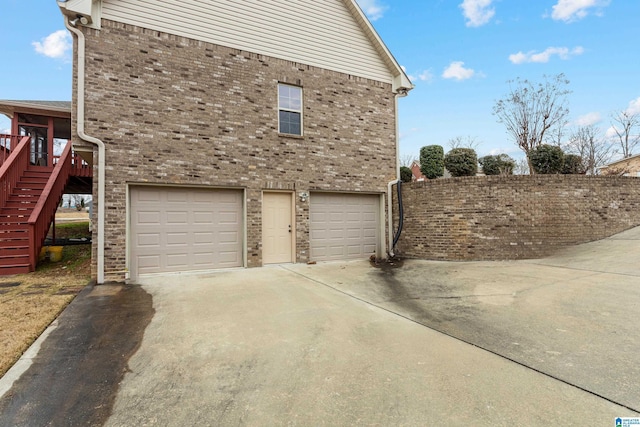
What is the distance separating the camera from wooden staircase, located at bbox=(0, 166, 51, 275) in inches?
297

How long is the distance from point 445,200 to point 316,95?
495 cm

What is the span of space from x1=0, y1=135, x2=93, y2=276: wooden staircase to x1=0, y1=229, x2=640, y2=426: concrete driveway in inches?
144

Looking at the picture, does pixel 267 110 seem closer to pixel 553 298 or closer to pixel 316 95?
pixel 316 95

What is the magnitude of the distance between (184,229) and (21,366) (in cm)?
487

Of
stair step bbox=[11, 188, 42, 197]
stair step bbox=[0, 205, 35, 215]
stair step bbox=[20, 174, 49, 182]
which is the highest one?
stair step bbox=[20, 174, 49, 182]

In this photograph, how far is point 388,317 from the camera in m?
4.39

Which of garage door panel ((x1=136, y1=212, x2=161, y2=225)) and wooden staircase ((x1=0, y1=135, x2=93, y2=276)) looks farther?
wooden staircase ((x1=0, y1=135, x2=93, y2=276))

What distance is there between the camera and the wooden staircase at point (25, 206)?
300 inches

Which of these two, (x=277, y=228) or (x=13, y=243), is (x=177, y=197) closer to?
(x=277, y=228)

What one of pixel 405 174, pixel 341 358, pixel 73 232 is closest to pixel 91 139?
pixel 341 358

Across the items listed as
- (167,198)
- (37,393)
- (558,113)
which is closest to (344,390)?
(37,393)

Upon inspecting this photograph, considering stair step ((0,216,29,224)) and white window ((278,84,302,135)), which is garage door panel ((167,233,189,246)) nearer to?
white window ((278,84,302,135))

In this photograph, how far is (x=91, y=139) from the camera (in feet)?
22.1

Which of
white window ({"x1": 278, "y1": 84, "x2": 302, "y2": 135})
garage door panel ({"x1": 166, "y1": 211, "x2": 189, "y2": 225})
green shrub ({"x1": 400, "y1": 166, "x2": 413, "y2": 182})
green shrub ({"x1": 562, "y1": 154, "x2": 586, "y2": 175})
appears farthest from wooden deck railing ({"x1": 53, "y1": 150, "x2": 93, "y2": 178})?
green shrub ({"x1": 562, "y1": 154, "x2": 586, "y2": 175})
